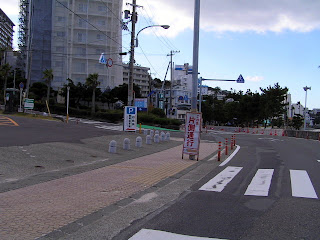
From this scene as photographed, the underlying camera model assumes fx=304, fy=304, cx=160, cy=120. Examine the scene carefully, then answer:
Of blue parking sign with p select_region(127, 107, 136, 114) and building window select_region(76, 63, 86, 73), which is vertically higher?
building window select_region(76, 63, 86, 73)

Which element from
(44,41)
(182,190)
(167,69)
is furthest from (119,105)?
(182,190)

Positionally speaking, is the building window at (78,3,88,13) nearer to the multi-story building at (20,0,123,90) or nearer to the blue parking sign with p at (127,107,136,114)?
the multi-story building at (20,0,123,90)

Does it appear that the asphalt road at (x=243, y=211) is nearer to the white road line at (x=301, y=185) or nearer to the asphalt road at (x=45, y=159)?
the white road line at (x=301, y=185)

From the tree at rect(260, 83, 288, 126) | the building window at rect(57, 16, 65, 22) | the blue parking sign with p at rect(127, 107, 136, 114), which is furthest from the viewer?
the building window at rect(57, 16, 65, 22)

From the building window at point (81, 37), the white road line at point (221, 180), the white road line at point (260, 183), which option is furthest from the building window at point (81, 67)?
the white road line at point (260, 183)

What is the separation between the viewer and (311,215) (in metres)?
5.81

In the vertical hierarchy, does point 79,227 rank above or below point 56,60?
below

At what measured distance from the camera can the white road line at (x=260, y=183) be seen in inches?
301

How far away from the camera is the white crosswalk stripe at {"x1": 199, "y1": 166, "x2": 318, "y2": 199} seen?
7566 millimetres

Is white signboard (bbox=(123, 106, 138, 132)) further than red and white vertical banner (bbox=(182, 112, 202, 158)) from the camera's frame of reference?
Yes

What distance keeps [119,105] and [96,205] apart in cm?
6236

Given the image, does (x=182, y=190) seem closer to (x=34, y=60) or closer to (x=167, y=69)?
(x=167, y=69)

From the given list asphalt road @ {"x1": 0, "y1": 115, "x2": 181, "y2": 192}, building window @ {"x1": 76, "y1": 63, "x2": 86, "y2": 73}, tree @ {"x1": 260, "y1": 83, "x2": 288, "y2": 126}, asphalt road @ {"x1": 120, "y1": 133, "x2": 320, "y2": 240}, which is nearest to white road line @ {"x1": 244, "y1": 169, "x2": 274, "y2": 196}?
asphalt road @ {"x1": 120, "y1": 133, "x2": 320, "y2": 240}

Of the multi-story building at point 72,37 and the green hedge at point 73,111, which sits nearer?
the green hedge at point 73,111
